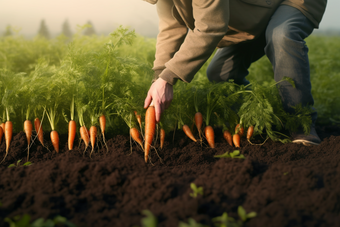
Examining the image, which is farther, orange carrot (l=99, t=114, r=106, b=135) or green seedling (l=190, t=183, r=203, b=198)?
orange carrot (l=99, t=114, r=106, b=135)

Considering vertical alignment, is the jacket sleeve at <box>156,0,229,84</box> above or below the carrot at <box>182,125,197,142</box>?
above

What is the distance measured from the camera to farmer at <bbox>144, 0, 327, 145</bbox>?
2.00 meters

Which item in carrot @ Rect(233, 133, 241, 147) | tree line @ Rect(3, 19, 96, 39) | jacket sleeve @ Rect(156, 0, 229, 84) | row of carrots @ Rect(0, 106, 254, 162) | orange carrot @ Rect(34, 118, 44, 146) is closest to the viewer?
jacket sleeve @ Rect(156, 0, 229, 84)

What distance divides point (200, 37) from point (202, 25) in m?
0.09

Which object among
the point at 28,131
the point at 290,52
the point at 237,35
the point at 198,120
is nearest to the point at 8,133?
the point at 28,131

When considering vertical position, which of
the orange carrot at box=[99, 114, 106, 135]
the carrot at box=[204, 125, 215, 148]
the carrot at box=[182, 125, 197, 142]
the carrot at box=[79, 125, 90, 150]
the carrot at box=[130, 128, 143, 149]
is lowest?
the carrot at box=[204, 125, 215, 148]

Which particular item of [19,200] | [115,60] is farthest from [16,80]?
[19,200]

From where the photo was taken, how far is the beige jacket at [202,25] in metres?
1.97

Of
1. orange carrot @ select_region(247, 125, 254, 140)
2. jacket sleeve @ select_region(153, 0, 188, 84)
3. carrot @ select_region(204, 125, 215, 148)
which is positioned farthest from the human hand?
orange carrot @ select_region(247, 125, 254, 140)

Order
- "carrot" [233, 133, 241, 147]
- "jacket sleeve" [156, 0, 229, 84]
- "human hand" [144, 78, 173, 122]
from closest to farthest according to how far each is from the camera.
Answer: "jacket sleeve" [156, 0, 229, 84] → "human hand" [144, 78, 173, 122] → "carrot" [233, 133, 241, 147]

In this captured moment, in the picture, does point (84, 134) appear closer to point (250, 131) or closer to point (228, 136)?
point (228, 136)

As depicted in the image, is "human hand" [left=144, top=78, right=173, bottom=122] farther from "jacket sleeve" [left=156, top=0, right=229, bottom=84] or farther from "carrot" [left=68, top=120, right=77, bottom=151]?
"carrot" [left=68, top=120, right=77, bottom=151]

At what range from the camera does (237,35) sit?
2.63 metres

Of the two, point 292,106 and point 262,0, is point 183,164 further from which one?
point 262,0
